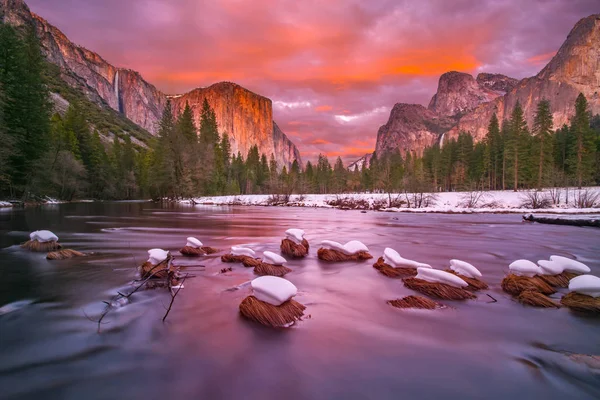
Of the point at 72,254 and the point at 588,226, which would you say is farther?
the point at 588,226

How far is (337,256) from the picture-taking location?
8.88 metres

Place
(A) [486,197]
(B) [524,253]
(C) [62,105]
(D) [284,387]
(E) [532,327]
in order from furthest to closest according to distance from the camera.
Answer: (C) [62,105], (A) [486,197], (B) [524,253], (E) [532,327], (D) [284,387]

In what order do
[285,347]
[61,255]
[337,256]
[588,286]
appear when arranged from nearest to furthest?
[285,347]
[588,286]
[61,255]
[337,256]

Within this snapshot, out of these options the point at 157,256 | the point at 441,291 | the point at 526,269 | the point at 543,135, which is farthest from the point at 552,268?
the point at 543,135

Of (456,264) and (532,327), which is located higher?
(456,264)

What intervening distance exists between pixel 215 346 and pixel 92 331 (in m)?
1.89

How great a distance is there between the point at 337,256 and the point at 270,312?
4.74m

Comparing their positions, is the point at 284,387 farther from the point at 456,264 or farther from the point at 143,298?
the point at 456,264

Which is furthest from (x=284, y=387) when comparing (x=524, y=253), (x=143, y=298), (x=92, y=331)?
(x=524, y=253)

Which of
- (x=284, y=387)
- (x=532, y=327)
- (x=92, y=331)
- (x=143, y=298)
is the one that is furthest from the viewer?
(x=143, y=298)

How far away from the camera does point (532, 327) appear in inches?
170

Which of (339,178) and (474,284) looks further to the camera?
(339,178)

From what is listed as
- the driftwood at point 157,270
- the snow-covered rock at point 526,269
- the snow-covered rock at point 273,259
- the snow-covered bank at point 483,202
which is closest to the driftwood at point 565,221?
the snow-covered bank at point 483,202

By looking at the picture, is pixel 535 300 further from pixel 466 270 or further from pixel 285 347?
pixel 285 347
